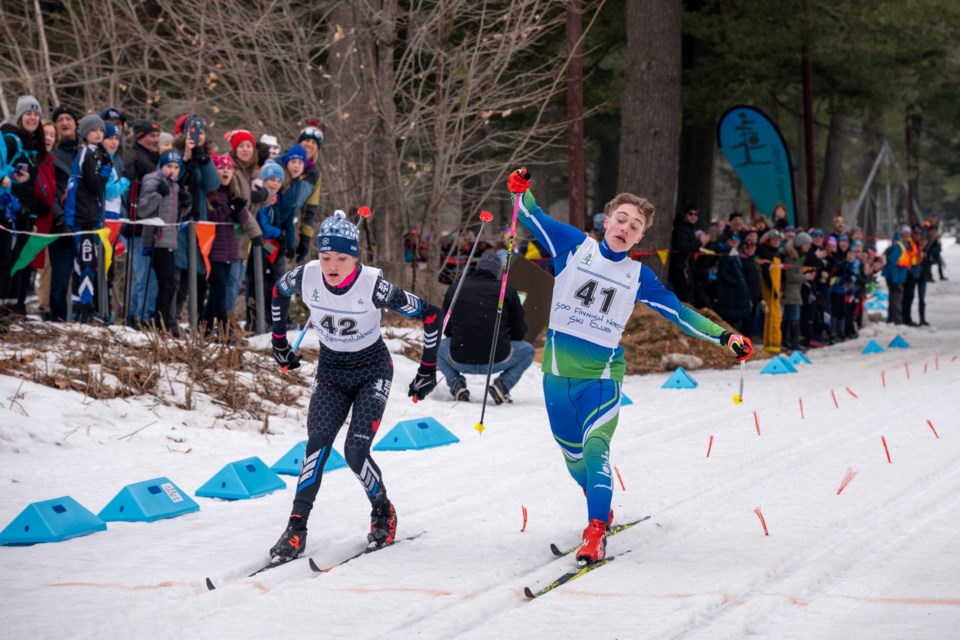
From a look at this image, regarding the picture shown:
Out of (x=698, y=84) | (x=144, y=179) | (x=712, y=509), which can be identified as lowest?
(x=712, y=509)

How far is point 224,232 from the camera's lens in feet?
39.9

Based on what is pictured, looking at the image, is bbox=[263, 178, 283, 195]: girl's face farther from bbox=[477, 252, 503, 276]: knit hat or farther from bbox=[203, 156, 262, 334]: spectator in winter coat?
bbox=[477, 252, 503, 276]: knit hat

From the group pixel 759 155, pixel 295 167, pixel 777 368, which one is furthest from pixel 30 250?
pixel 759 155

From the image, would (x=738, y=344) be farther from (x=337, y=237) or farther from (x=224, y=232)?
(x=224, y=232)

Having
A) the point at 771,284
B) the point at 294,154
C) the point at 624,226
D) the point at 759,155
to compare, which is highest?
the point at 759,155

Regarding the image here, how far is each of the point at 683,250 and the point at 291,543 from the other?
12339 mm

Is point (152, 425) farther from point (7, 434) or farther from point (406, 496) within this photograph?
point (406, 496)

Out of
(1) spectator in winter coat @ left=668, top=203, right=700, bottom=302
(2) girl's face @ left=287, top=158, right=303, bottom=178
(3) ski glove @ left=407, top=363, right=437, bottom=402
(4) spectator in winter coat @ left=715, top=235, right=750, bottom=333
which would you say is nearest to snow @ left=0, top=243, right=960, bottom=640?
(3) ski glove @ left=407, top=363, right=437, bottom=402

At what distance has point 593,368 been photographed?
693 centimetres

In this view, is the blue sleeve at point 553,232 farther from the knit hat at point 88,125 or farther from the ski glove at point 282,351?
the knit hat at point 88,125

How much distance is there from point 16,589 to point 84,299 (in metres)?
6.17

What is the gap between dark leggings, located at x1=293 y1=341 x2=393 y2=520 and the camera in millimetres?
6816

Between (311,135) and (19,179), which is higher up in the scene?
(311,135)

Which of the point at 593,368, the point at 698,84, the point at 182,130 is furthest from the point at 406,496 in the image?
the point at 698,84
